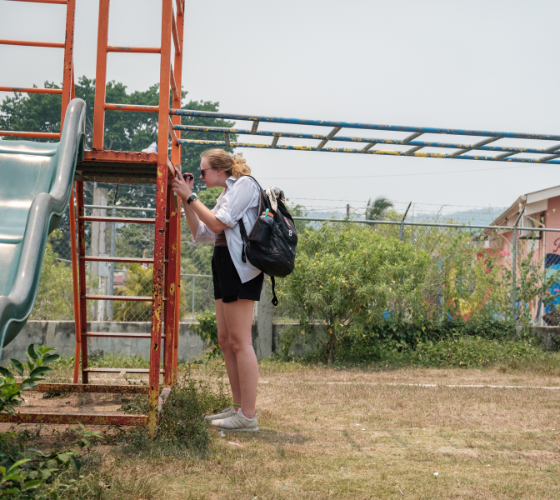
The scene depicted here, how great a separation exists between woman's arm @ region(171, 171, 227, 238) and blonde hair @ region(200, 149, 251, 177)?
9.2 inches

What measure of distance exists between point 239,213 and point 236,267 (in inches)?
14.0

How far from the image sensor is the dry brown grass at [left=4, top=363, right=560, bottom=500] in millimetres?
2648

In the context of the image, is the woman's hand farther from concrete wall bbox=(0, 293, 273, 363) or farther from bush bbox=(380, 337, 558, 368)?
bush bbox=(380, 337, 558, 368)

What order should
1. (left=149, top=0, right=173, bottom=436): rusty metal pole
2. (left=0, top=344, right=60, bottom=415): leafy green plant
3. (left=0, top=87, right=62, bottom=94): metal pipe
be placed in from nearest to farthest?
1. (left=0, top=344, right=60, bottom=415): leafy green plant
2. (left=149, top=0, right=173, bottom=436): rusty metal pole
3. (left=0, top=87, right=62, bottom=94): metal pipe

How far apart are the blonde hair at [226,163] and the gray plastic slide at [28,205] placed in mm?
839

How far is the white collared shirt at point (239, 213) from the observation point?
354 cm

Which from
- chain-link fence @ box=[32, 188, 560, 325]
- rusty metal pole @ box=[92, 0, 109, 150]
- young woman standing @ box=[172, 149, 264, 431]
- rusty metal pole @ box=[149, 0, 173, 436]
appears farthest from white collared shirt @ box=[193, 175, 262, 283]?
chain-link fence @ box=[32, 188, 560, 325]

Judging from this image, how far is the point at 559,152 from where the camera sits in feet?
14.1

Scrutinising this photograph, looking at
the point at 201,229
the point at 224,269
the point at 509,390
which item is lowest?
the point at 509,390

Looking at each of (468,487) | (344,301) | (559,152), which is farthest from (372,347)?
(468,487)

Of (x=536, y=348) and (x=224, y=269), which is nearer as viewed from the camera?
(x=224, y=269)

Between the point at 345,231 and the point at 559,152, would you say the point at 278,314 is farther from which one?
the point at 559,152

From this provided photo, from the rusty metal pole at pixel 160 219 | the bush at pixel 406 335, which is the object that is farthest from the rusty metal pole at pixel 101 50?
the bush at pixel 406 335

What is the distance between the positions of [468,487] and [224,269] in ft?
6.24
